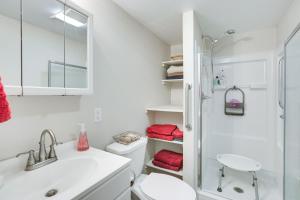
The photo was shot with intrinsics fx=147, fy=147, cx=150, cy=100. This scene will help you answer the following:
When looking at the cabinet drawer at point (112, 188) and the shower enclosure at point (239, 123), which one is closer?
the cabinet drawer at point (112, 188)

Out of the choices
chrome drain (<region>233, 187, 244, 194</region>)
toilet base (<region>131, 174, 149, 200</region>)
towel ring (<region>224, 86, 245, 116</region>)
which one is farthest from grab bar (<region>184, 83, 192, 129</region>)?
towel ring (<region>224, 86, 245, 116</region>)

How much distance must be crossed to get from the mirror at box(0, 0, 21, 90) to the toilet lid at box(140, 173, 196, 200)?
1196 mm

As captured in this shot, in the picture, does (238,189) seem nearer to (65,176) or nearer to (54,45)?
(65,176)

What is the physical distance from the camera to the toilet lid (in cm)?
119

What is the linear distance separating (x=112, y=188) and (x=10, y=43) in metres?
0.97

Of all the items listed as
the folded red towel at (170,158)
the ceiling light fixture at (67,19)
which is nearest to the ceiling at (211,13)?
the ceiling light fixture at (67,19)

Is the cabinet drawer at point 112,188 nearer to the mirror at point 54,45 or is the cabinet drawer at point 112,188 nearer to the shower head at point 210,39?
the mirror at point 54,45

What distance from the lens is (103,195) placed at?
30.7 inches

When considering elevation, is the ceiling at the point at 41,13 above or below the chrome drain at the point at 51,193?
above

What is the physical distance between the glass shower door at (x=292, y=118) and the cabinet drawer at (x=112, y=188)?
1286 millimetres

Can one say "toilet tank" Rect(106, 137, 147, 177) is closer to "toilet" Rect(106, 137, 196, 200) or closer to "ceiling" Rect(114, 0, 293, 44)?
"toilet" Rect(106, 137, 196, 200)

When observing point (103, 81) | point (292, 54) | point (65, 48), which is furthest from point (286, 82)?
point (65, 48)

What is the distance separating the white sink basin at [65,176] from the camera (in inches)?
27.0

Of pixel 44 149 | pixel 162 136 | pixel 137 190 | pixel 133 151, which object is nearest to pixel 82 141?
pixel 44 149
